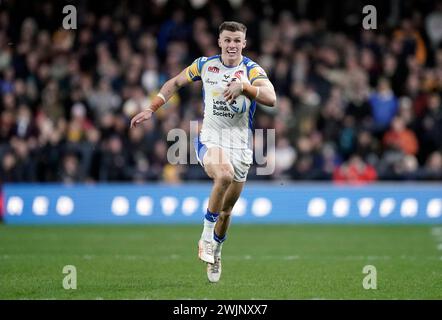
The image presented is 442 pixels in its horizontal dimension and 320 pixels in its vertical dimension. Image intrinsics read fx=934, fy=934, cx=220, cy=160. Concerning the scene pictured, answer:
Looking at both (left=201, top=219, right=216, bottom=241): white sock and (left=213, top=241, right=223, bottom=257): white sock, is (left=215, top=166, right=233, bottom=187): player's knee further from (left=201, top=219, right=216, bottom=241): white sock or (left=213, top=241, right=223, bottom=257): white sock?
(left=213, top=241, right=223, bottom=257): white sock

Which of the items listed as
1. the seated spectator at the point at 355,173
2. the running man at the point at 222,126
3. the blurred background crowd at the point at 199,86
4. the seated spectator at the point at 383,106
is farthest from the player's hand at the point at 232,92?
the seated spectator at the point at 383,106

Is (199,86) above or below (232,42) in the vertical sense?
below

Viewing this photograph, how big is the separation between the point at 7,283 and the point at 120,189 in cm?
917

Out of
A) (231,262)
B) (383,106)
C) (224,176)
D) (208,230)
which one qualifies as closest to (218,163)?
(224,176)

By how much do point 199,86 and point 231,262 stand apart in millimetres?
9917

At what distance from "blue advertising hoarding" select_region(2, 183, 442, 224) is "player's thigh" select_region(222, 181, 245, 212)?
8.55 m

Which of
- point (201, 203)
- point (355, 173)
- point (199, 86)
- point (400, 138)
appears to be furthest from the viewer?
point (199, 86)

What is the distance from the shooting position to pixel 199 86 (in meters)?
22.0

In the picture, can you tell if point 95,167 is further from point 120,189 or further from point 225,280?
point 225,280

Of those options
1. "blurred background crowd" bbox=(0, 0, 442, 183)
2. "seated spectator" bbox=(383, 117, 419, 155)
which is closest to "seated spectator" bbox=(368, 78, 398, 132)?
"blurred background crowd" bbox=(0, 0, 442, 183)

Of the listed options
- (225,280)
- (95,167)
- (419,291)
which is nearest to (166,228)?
(95,167)

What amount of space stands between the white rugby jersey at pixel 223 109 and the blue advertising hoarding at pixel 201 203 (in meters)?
8.69

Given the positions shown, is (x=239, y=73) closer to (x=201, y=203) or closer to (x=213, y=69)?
(x=213, y=69)

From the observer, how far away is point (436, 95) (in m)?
21.0
